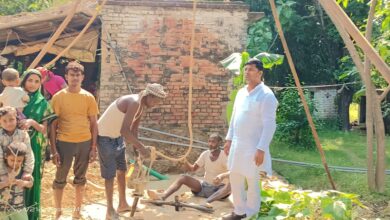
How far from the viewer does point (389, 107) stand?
1211 cm

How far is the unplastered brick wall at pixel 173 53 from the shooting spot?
7852mm

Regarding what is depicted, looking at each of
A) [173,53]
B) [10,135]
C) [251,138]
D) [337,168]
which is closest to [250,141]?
[251,138]

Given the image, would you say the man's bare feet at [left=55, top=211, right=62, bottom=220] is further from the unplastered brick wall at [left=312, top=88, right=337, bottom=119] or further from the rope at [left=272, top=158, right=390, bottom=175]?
the unplastered brick wall at [left=312, top=88, right=337, bottom=119]

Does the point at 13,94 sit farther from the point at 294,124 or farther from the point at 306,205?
the point at 294,124

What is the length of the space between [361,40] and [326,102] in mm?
11556

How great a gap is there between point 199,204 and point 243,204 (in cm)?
88

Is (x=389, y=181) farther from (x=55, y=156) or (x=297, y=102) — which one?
(x=55, y=156)

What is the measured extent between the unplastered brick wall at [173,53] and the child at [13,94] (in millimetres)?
3956

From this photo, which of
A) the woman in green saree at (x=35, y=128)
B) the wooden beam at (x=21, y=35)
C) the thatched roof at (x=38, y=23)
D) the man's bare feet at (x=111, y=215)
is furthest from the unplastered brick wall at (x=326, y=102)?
the woman in green saree at (x=35, y=128)

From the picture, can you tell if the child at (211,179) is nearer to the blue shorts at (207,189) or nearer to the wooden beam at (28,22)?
the blue shorts at (207,189)

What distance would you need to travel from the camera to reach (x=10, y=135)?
3424 mm

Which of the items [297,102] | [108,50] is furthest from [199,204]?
[297,102]

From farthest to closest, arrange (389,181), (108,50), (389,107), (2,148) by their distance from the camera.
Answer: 1. (389,107)
2. (108,50)
3. (389,181)
4. (2,148)

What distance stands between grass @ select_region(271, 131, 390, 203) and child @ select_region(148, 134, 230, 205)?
1.66 metres
